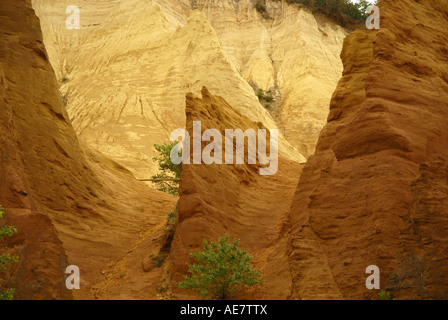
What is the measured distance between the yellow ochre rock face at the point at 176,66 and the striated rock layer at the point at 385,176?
48.3 feet

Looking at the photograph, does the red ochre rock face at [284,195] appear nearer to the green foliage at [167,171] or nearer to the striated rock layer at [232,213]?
the striated rock layer at [232,213]

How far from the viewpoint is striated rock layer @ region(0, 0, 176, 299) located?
11773 millimetres

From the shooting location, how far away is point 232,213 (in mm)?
14406

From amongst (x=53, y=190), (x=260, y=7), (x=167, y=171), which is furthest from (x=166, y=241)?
(x=260, y=7)

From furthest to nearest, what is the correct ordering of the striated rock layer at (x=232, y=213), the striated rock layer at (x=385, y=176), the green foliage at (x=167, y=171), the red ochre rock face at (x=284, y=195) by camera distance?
the green foliage at (x=167, y=171)
the striated rock layer at (x=232, y=213)
the red ochre rock face at (x=284, y=195)
the striated rock layer at (x=385, y=176)

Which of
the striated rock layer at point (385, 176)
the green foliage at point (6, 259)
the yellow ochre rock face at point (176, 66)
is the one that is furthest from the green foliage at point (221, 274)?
the yellow ochre rock face at point (176, 66)

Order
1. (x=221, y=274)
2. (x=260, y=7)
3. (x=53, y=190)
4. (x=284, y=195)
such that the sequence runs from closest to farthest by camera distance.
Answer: (x=221, y=274)
(x=53, y=190)
(x=284, y=195)
(x=260, y=7)

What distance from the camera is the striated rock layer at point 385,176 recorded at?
1005 centimetres

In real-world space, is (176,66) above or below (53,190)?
above

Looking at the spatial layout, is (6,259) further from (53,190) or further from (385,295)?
(385,295)

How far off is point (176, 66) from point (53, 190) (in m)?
22.3

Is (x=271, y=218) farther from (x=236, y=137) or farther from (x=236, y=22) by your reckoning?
(x=236, y=22)

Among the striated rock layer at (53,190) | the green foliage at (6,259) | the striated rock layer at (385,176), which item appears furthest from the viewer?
the striated rock layer at (53,190)
